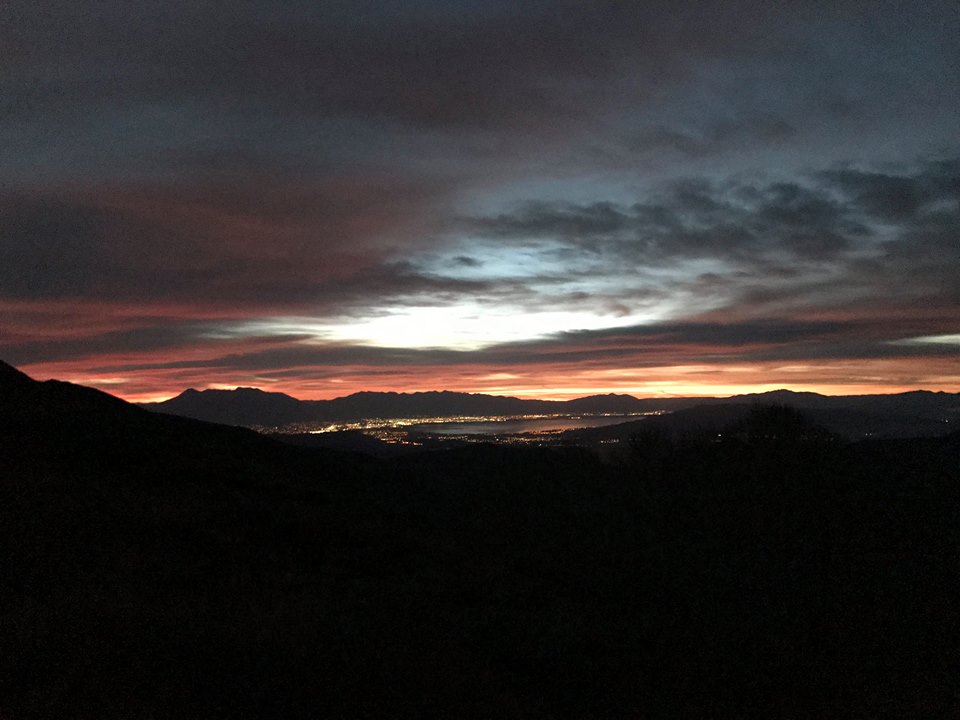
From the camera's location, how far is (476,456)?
65.4m

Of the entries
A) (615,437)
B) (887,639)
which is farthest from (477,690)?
(615,437)

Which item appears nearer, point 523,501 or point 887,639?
point 887,639

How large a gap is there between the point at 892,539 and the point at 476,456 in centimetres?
4268

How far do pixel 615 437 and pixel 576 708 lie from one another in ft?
406

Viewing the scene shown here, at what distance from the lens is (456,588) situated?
16.7m

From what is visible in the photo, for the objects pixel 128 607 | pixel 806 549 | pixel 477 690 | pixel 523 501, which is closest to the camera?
pixel 477 690

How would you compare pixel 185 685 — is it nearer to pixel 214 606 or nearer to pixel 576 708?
pixel 214 606

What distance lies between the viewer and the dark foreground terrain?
10047mm

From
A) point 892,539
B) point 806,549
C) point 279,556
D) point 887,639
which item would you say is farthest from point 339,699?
point 892,539

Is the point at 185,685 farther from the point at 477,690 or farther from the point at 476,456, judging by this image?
the point at 476,456

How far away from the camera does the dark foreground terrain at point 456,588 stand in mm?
10047

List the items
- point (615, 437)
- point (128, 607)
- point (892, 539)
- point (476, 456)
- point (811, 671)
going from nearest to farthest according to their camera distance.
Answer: point (128, 607) → point (811, 671) → point (892, 539) → point (476, 456) → point (615, 437)

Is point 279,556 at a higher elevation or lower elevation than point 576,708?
higher

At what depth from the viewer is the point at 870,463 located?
40.5 m
